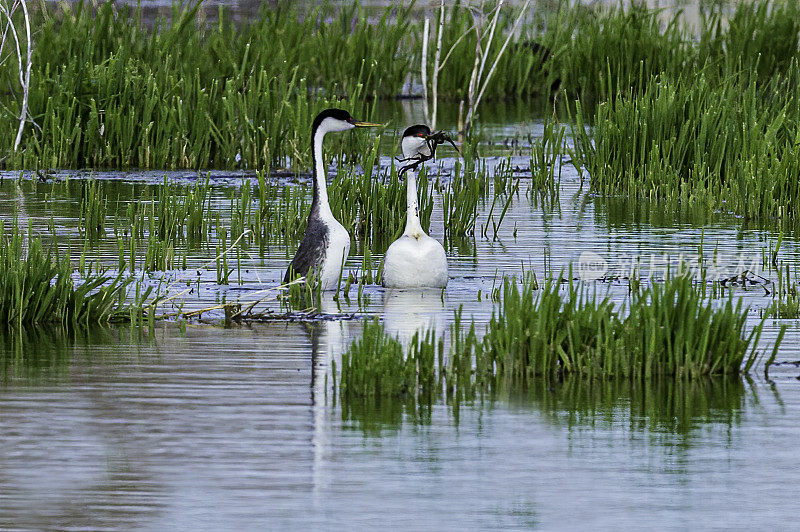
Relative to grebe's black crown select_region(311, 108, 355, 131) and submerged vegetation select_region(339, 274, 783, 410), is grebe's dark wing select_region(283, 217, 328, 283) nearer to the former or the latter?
grebe's black crown select_region(311, 108, 355, 131)

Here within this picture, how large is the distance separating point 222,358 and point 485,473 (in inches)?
82.5

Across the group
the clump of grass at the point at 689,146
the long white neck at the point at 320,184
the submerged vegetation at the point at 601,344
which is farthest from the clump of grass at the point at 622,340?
the clump of grass at the point at 689,146

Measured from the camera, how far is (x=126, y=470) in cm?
521

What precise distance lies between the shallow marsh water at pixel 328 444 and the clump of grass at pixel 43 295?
21cm

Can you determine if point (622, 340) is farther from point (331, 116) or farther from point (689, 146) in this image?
point (689, 146)

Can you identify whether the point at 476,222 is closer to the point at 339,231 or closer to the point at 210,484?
the point at 339,231

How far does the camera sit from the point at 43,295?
7871mm

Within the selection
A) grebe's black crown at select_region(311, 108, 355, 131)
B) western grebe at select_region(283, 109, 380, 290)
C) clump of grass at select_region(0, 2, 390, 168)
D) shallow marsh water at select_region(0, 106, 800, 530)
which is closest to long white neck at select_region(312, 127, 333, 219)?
western grebe at select_region(283, 109, 380, 290)

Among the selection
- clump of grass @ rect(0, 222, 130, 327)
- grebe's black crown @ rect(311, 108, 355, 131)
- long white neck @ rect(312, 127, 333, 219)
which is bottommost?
Answer: clump of grass @ rect(0, 222, 130, 327)

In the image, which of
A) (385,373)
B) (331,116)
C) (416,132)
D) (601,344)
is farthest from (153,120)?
(385,373)

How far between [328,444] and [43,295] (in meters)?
2.78

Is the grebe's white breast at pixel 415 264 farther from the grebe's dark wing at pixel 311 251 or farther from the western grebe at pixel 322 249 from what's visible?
the grebe's dark wing at pixel 311 251

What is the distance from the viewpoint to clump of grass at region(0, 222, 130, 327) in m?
7.74

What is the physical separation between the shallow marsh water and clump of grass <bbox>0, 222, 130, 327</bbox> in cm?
21
